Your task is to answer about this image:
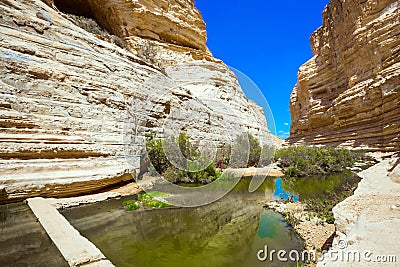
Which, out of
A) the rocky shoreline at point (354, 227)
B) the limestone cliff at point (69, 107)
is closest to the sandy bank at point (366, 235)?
the rocky shoreline at point (354, 227)

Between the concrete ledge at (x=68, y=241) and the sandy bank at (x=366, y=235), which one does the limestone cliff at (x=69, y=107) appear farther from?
the sandy bank at (x=366, y=235)

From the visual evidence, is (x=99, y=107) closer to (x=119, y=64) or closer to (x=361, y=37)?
(x=119, y=64)

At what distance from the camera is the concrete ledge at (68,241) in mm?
2893

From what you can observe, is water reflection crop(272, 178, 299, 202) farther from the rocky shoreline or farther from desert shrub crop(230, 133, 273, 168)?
desert shrub crop(230, 133, 273, 168)

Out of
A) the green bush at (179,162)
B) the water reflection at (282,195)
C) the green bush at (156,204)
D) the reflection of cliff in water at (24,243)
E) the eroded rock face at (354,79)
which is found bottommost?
the reflection of cliff in water at (24,243)

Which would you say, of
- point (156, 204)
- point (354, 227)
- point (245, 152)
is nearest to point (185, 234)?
point (156, 204)

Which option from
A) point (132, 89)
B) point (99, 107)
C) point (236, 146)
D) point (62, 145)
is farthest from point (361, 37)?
point (62, 145)

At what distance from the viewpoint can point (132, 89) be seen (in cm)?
985

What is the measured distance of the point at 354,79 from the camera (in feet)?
66.5

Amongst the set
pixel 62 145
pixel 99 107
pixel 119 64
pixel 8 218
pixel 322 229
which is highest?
pixel 119 64

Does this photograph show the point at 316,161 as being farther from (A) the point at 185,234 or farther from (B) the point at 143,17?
(B) the point at 143,17

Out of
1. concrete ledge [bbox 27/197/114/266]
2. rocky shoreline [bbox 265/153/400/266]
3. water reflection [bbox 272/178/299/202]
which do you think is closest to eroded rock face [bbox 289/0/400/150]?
water reflection [bbox 272/178/299/202]

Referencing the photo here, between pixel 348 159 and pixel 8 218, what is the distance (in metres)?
17.8

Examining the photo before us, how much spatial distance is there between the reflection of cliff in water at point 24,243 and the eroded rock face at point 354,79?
1973 cm
